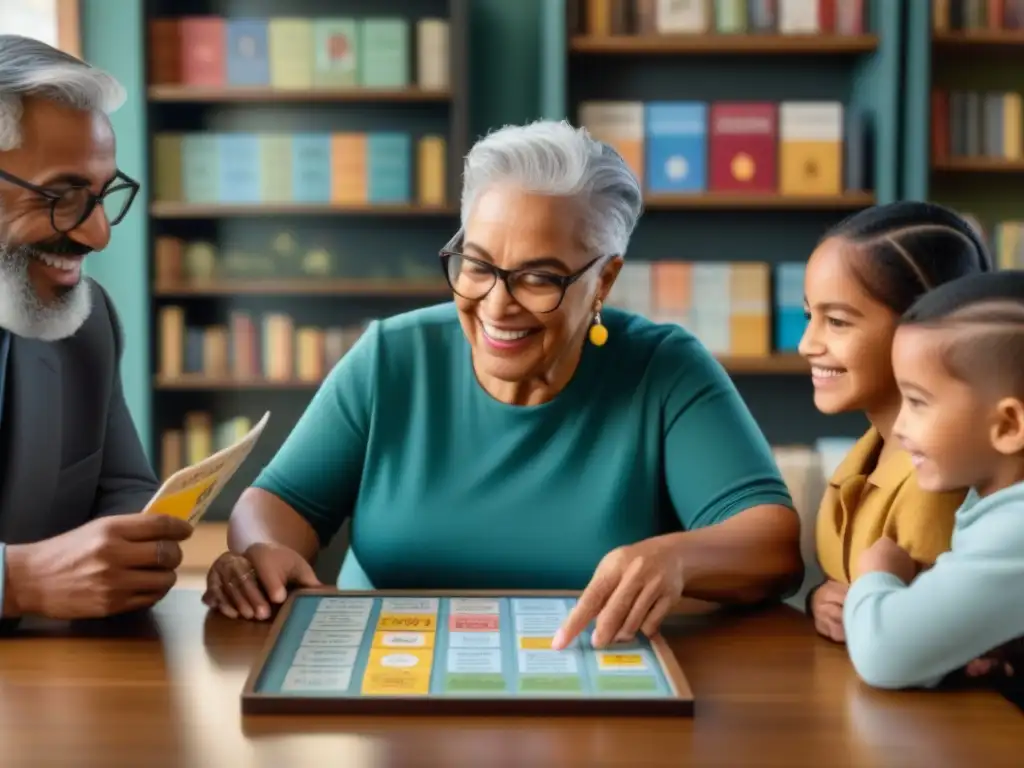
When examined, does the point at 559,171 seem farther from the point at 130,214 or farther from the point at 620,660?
the point at 130,214

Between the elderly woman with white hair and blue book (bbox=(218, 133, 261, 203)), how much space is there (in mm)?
2535

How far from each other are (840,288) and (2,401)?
3.78ft

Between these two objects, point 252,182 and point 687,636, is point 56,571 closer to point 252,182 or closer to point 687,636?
point 687,636

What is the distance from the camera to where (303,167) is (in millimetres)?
4055

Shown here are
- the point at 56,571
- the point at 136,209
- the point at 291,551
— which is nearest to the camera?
the point at 56,571

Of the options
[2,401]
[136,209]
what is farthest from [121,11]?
[2,401]

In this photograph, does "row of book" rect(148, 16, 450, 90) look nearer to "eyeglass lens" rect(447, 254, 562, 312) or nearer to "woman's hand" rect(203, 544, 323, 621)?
"eyeglass lens" rect(447, 254, 562, 312)

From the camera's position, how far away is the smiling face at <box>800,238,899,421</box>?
4.29 feet

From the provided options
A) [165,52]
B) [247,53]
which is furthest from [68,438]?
[165,52]

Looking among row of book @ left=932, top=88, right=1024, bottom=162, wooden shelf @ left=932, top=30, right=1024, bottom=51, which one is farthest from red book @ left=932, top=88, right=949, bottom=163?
wooden shelf @ left=932, top=30, right=1024, bottom=51

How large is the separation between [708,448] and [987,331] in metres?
0.54

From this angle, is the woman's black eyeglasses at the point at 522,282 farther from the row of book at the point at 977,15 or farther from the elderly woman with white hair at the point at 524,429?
the row of book at the point at 977,15

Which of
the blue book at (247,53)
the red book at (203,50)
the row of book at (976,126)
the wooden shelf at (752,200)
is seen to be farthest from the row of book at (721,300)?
the red book at (203,50)

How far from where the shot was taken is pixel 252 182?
4.07 m
